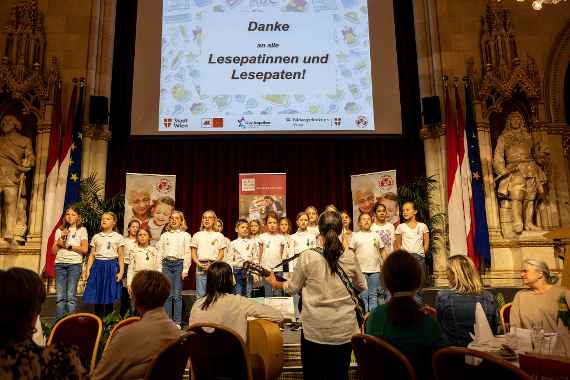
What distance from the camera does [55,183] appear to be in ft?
25.2

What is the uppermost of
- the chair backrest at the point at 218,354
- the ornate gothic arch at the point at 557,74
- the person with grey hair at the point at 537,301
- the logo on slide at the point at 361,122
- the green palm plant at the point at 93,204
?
the ornate gothic arch at the point at 557,74

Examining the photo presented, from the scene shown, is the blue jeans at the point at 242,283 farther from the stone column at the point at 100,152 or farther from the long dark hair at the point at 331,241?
the long dark hair at the point at 331,241

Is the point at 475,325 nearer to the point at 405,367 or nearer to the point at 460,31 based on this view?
the point at 405,367

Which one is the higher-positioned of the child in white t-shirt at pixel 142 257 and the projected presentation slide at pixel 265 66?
the projected presentation slide at pixel 265 66

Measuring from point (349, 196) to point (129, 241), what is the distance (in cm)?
466

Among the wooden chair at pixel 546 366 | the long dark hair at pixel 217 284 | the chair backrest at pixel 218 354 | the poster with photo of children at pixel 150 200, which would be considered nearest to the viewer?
the wooden chair at pixel 546 366

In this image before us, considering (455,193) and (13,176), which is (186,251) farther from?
(455,193)

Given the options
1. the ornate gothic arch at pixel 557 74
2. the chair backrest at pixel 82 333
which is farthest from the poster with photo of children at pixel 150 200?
the ornate gothic arch at pixel 557 74

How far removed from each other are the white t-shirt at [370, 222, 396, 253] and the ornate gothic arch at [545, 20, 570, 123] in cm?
422

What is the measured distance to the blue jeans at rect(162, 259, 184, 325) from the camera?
647cm

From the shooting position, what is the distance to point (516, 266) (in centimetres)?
772

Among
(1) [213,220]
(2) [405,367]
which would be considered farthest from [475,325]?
(1) [213,220]

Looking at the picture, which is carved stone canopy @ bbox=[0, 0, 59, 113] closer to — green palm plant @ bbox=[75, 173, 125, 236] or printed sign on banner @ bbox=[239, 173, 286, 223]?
green palm plant @ bbox=[75, 173, 125, 236]

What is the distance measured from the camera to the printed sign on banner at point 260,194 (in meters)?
8.66
